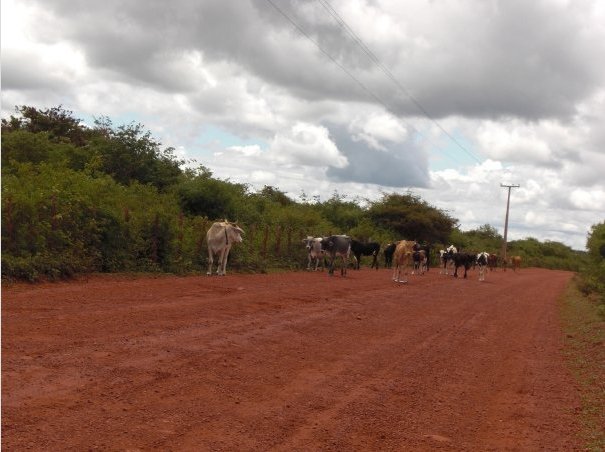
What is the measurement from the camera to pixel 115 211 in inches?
708

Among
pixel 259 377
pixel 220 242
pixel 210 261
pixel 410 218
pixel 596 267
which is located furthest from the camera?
pixel 410 218

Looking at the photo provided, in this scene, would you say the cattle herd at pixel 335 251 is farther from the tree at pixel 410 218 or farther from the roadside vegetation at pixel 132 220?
the tree at pixel 410 218

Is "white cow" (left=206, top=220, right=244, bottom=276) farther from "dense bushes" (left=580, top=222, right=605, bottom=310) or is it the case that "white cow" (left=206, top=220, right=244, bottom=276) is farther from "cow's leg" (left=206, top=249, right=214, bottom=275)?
"dense bushes" (left=580, top=222, right=605, bottom=310)

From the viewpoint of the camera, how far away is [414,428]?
659 cm

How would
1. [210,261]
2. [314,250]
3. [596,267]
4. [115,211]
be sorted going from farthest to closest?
[596,267], [314,250], [210,261], [115,211]

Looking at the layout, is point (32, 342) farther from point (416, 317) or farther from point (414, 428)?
point (416, 317)

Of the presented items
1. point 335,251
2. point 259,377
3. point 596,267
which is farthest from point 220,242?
point 596,267

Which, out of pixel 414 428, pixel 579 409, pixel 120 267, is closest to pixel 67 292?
pixel 120 267

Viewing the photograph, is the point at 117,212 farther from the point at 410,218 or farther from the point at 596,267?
the point at 410,218

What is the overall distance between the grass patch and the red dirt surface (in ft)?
0.66

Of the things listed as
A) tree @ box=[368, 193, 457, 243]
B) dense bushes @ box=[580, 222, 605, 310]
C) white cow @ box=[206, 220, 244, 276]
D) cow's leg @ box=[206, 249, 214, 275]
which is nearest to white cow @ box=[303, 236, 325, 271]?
white cow @ box=[206, 220, 244, 276]

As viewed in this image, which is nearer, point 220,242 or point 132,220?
point 132,220

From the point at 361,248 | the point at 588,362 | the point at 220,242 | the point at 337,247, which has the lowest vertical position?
the point at 588,362

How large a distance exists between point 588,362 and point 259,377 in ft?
21.6
